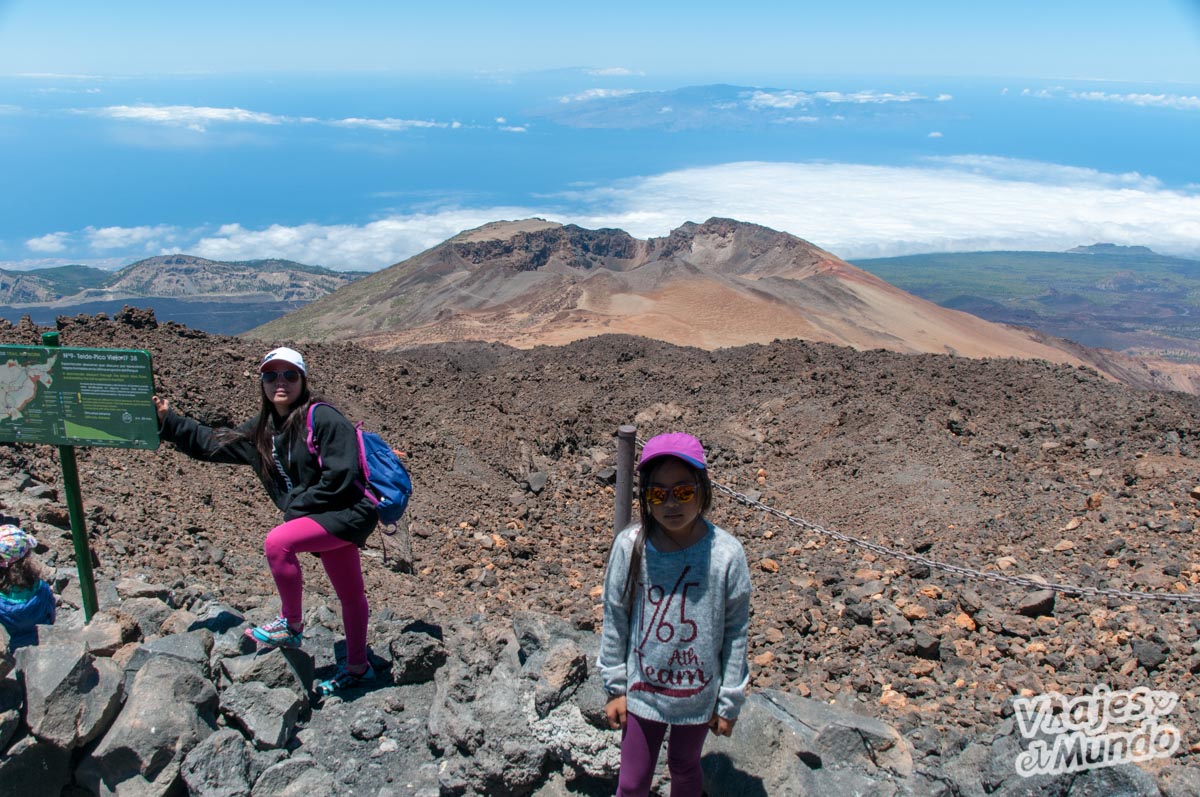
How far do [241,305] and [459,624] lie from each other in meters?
103

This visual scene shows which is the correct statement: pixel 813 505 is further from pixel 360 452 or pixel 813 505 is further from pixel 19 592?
pixel 19 592

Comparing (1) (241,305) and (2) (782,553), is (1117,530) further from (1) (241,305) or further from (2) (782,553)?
(1) (241,305)

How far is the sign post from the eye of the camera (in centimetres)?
367

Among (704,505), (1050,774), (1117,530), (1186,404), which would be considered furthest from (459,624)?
(1186,404)

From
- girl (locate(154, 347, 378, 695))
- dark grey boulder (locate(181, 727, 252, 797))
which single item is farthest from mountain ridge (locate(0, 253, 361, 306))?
dark grey boulder (locate(181, 727, 252, 797))

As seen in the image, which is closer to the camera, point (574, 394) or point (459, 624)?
point (459, 624)

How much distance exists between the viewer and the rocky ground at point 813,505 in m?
4.86

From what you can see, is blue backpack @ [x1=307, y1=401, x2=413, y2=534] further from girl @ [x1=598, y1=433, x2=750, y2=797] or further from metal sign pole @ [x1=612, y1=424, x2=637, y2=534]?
girl @ [x1=598, y1=433, x2=750, y2=797]

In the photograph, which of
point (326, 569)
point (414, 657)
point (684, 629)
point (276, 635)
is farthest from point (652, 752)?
point (276, 635)

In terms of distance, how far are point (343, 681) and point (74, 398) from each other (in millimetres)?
1934

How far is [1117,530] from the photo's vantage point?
253 inches

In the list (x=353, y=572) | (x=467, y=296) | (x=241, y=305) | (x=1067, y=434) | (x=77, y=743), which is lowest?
(x=241, y=305)

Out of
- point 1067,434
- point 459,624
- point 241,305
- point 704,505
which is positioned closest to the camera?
point 704,505

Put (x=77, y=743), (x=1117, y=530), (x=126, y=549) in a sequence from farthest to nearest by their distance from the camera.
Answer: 1. (x=1117, y=530)
2. (x=126, y=549)
3. (x=77, y=743)
